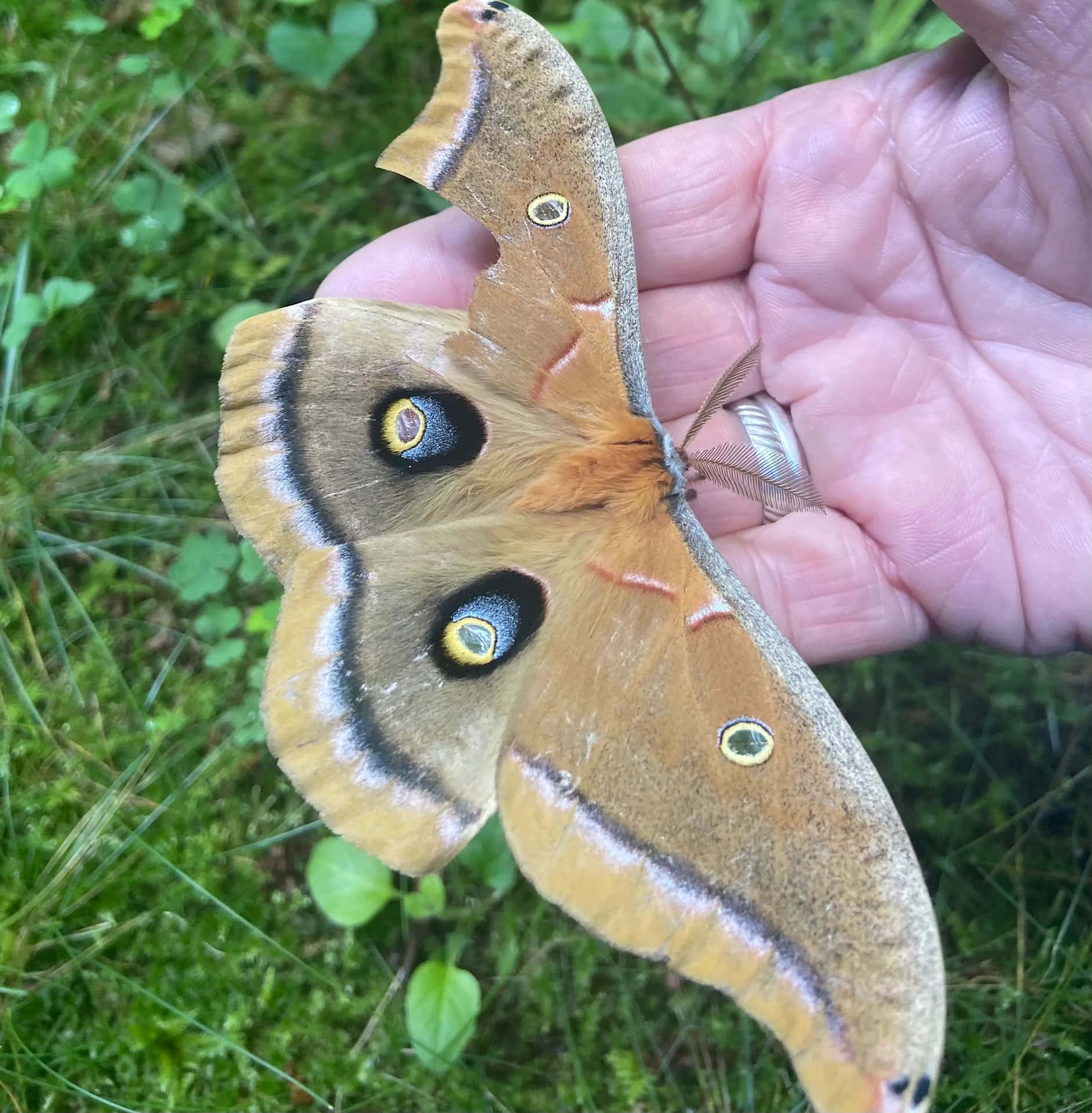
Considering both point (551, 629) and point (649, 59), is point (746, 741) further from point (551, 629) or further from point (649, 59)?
point (649, 59)

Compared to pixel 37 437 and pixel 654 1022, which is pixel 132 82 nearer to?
pixel 37 437

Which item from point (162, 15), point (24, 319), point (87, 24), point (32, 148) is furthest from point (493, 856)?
point (87, 24)

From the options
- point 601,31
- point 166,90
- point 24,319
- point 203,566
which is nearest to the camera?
point 203,566

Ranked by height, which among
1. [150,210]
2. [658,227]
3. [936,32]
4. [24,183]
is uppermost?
[936,32]

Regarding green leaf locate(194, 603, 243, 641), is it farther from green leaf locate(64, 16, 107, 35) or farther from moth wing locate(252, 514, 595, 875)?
green leaf locate(64, 16, 107, 35)

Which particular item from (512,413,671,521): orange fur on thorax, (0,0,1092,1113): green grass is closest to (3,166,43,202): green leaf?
(0,0,1092,1113): green grass

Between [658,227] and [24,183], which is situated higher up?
[658,227]
